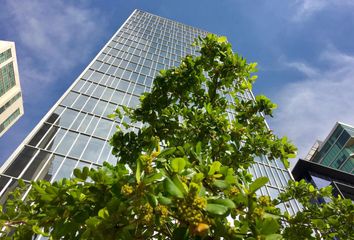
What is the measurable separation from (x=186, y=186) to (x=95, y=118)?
1688cm

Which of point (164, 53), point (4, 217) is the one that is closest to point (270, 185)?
point (4, 217)

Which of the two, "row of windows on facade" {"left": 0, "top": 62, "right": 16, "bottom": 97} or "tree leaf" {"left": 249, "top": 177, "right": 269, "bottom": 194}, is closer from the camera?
"tree leaf" {"left": 249, "top": 177, "right": 269, "bottom": 194}

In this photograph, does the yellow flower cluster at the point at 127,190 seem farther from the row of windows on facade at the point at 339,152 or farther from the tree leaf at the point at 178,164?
the row of windows on facade at the point at 339,152

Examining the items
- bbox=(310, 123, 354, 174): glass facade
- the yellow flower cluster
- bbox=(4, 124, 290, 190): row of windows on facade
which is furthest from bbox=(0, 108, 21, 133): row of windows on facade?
bbox=(310, 123, 354, 174): glass facade

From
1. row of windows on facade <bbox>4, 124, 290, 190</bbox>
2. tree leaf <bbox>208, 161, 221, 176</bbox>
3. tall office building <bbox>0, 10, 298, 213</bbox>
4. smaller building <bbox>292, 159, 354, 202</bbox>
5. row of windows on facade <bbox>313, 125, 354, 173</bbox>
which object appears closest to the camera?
tree leaf <bbox>208, 161, 221, 176</bbox>

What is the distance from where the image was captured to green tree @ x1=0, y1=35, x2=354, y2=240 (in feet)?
5.63

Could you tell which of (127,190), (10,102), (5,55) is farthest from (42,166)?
(10,102)

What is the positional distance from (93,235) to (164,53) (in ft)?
105

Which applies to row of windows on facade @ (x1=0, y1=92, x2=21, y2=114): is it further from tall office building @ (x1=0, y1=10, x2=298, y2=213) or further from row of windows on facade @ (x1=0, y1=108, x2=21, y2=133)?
tall office building @ (x1=0, y1=10, x2=298, y2=213)

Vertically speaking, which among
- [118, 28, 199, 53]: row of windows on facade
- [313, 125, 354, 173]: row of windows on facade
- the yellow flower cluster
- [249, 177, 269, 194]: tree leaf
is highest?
[313, 125, 354, 173]: row of windows on facade

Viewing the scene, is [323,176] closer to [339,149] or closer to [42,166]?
[42,166]

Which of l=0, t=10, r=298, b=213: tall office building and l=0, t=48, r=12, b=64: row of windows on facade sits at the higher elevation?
l=0, t=48, r=12, b=64: row of windows on facade

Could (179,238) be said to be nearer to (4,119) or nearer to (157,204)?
(157,204)

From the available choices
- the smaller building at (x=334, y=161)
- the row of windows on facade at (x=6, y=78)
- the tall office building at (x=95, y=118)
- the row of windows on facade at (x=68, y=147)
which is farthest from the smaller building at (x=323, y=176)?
the row of windows on facade at (x=6, y=78)
